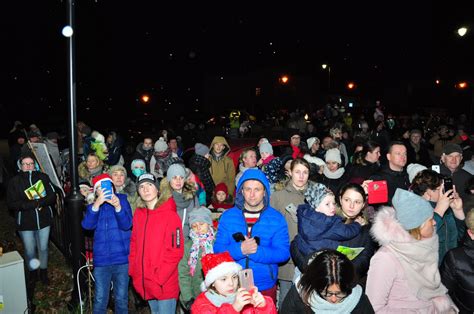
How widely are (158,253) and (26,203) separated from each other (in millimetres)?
2810

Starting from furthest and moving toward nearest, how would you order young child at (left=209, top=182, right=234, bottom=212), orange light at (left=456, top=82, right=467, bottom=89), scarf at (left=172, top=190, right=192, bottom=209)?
orange light at (left=456, top=82, right=467, bottom=89) → young child at (left=209, top=182, right=234, bottom=212) → scarf at (left=172, top=190, right=192, bottom=209)

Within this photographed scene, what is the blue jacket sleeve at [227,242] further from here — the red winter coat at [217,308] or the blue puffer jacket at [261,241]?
the red winter coat at [217,308]

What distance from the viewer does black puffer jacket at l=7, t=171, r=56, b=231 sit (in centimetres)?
607

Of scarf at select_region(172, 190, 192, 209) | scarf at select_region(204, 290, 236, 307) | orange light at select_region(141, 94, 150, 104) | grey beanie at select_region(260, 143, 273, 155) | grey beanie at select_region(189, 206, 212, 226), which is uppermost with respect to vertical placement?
orange light at select_region(141, 94, 150, 104)

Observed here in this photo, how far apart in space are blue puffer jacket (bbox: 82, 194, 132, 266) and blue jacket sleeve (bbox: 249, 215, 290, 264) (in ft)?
5.48

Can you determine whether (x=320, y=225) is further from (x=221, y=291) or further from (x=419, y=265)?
(x=221, y=291)

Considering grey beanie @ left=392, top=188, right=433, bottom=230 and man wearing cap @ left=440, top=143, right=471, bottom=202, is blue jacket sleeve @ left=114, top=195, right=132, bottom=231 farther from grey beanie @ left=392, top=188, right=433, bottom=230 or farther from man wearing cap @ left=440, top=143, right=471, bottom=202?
man wearing cap @ left=440, top=143, right=471, bottom=202

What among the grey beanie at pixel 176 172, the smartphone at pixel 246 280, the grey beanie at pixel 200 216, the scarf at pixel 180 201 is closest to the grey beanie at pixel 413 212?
the smartphone at pixel 246 280

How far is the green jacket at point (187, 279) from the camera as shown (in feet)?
14.6

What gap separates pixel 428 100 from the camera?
4794 cm

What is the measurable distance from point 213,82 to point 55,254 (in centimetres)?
5180

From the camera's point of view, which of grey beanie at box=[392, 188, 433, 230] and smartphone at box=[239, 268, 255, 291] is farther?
grey beanie at box=[392, 188, 433, 230]

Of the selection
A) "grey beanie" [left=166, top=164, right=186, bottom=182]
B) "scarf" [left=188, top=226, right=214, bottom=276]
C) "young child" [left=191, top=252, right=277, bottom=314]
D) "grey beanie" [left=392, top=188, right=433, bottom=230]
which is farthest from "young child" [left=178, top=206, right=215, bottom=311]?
"grey beanie" [left=392, top=188, right=433, bottom=230]

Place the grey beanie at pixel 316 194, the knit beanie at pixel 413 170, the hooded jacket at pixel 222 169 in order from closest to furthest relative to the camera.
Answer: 1. the grey beanie at pixel 316 194
2. the knit beanie at pixel 413 170
3. the hooded jacket at pixel 222 169
